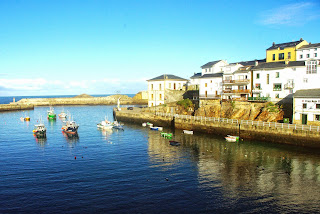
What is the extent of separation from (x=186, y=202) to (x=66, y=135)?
5054 centimetres

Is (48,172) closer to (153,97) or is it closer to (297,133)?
(297,133)

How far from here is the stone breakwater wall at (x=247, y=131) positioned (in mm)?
49844

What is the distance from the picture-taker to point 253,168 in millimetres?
39500

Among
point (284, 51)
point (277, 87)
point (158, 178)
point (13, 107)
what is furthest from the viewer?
point (13, 107)

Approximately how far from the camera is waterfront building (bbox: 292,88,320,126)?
5278 cm

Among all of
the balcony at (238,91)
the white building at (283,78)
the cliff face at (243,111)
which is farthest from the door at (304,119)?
the balcony at (238,91)

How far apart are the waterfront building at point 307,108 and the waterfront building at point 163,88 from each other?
54.9 meters

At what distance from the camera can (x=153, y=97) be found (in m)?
109

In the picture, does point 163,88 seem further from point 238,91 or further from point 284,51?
point 284,51

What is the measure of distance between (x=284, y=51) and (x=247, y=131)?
1358 inches

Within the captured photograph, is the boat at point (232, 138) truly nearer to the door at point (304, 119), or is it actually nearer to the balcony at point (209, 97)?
the door at point (304, 119)

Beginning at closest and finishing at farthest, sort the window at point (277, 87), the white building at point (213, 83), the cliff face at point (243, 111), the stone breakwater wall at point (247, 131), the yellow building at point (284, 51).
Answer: the stone breakwater wall at point (247, 131) < the cliff face at point (243, 111) < the window at point (277, 87) < the yellow building at point (284, 51) < the white building at point (213, 83)

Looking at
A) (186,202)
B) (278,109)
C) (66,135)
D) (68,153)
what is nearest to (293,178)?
(186,202)

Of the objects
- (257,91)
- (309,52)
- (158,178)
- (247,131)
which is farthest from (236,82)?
(158,178)
